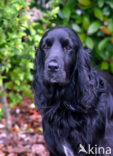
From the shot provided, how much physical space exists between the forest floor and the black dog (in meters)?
0.65

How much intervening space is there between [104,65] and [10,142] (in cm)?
199

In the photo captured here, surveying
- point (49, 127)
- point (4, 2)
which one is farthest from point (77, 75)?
point (4, 2)

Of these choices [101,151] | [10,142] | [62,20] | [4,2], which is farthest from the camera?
[62,20]

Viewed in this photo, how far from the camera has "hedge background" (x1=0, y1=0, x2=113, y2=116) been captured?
3.39 meters

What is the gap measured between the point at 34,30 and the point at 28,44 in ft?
0.74

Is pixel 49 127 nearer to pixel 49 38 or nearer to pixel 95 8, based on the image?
pixel 49 38

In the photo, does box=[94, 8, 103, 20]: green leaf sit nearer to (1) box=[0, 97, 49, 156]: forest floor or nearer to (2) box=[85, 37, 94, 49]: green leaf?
(2) box=[85, 37, 94, 49]: green leaf

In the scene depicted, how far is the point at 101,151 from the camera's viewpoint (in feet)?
9.89

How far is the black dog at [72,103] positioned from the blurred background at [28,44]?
21.7 inches

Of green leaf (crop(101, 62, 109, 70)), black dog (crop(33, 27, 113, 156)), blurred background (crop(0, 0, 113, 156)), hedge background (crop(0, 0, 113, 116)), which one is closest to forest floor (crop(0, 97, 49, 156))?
blurred background (crop(0, 0, 113, 156))

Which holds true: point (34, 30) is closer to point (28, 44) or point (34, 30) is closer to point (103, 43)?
point (28, 44)

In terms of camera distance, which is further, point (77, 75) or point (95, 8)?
point (95, 8)

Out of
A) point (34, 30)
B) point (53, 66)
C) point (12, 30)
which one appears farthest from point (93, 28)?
point (53, 66)

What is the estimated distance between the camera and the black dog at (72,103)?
2865mm
